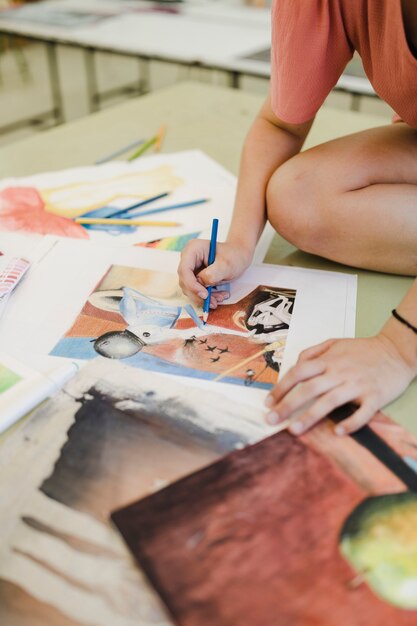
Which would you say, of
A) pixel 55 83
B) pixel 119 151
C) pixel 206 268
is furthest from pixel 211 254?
pixel 55 83

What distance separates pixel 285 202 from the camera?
73cm

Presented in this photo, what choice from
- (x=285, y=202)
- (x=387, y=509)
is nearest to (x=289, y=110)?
(x=285, y=202)

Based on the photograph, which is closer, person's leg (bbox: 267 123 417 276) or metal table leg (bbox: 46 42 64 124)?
person's leg (bbox: 267 123 417 276)

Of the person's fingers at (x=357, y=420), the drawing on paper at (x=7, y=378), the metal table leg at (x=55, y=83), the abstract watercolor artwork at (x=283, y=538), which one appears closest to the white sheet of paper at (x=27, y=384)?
the drawing on paper at (x=7, y=378)

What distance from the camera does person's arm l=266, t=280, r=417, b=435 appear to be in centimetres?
50

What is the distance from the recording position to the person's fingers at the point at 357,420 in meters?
0.49

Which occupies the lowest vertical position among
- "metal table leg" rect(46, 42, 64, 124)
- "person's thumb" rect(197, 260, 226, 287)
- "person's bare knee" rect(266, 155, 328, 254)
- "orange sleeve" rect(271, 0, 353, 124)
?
"metal table leg" rect(46, 42, 64, 124)

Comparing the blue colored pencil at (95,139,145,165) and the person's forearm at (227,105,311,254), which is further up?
the person's forearm at (227,105,311,254)

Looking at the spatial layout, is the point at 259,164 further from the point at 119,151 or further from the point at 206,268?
the point at 119,151

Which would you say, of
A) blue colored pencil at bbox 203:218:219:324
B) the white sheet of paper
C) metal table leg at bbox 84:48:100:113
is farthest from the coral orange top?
metal table leg at bbox 84:48:100:113

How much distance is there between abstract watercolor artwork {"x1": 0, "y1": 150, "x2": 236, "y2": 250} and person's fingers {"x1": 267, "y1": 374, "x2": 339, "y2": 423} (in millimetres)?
351

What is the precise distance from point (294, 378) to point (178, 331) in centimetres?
16

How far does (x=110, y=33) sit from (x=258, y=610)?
5.96ft

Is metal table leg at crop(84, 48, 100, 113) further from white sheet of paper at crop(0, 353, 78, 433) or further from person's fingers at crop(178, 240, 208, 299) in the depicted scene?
white sheet of paper at crop(0, 353, 78, 433)
